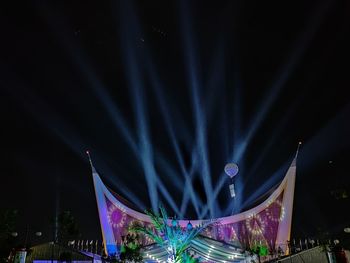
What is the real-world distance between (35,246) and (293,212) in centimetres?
1837

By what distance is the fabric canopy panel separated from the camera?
2485 cm

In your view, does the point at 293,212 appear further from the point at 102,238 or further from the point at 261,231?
the point at 102,238

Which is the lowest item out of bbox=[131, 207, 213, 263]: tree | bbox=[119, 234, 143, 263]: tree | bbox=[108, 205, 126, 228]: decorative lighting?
bbox=[119, 234, 143, 263]: tree

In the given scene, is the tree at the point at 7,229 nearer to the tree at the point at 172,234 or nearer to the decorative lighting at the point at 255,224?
the tree at the point at 172,234

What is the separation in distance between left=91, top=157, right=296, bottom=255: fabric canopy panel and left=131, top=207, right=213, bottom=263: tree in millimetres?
965

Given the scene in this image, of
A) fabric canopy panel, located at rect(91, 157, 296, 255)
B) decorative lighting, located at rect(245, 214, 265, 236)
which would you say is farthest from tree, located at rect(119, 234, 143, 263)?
decorative lighting, located at rect(245, 214, 265, 236)

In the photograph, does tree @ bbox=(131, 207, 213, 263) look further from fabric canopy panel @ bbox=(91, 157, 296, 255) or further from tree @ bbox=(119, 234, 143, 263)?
tree @ bbox=(119, 234, 143, 263)

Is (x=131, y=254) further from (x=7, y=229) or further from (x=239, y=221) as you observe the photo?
(x=239, y=221)

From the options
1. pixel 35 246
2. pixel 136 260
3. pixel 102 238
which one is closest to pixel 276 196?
pixel 136 260

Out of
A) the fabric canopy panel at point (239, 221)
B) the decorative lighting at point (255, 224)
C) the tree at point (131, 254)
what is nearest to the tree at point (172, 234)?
the fabric canopy panel at point (239, 221)

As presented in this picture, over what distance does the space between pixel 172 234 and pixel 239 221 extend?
608 cm

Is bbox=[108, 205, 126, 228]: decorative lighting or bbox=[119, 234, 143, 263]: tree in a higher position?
bbox=[108, 205, 126, 228]: decorative lighting

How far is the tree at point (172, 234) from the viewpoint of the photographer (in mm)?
22312

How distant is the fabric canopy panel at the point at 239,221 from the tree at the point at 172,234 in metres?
0.96
